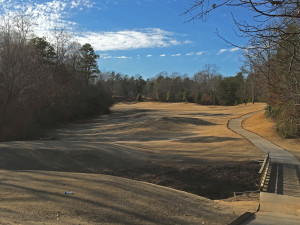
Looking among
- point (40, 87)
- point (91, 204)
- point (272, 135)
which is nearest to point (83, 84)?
point (40, 87)

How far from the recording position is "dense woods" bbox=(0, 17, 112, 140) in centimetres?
2531

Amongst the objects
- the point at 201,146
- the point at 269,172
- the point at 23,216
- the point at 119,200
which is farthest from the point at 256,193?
the point at 201,146

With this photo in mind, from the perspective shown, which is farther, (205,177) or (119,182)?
(205,177)

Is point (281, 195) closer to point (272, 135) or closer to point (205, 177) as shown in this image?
point (205, 177)

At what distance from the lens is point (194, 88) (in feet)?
358

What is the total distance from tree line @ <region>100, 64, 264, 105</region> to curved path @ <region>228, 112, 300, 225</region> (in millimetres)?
44773

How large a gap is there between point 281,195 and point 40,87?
1256 inches

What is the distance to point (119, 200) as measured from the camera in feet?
18.6

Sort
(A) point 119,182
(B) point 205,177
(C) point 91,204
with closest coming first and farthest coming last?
(C) point 91,204 → (A) point 119,182 → (B) point 205,177

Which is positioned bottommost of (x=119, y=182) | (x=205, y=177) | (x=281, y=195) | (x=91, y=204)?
(x=205, y=177)

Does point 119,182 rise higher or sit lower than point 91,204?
lower

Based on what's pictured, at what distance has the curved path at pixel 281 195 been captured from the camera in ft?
20.3

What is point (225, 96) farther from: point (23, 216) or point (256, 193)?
point (23, 216)

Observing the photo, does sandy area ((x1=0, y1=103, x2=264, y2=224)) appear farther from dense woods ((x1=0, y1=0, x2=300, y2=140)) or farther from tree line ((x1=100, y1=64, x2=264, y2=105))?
tree line ((x1=100, y1=64, x2=264, y2=105))
